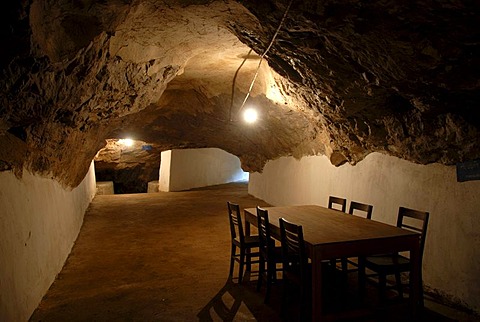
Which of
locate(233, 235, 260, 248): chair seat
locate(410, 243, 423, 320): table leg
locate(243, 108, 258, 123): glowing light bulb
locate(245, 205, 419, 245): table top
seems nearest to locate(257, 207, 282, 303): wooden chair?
locate(245, 205, 419, 245): table top

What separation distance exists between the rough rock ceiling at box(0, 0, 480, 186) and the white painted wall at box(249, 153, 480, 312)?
0.67 ft

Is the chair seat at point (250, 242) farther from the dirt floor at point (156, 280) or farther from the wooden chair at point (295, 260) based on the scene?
the wooden chair at point (295, 260)

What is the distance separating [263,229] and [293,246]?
2.69ft

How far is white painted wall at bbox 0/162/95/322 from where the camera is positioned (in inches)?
108

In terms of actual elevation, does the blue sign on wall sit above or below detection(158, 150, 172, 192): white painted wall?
above

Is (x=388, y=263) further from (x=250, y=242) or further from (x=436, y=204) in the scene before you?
(x=250, y=242)

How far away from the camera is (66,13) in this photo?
2.30 m

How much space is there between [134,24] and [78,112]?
1.25 metres

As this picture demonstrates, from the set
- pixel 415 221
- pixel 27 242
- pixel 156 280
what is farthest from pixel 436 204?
pixel 27 242

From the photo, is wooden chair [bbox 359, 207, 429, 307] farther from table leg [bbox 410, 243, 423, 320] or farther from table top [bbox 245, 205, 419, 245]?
table top [bbox 245, 205, 419, 245]

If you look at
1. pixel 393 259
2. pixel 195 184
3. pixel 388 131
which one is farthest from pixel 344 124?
pixel 195 184

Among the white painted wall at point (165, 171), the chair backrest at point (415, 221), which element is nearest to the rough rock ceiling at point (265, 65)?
the chair backrest at point (415, 221)

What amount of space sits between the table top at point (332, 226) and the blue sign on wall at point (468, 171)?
827 millimetres

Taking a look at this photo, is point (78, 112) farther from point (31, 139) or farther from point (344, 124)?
point (344, 124)
